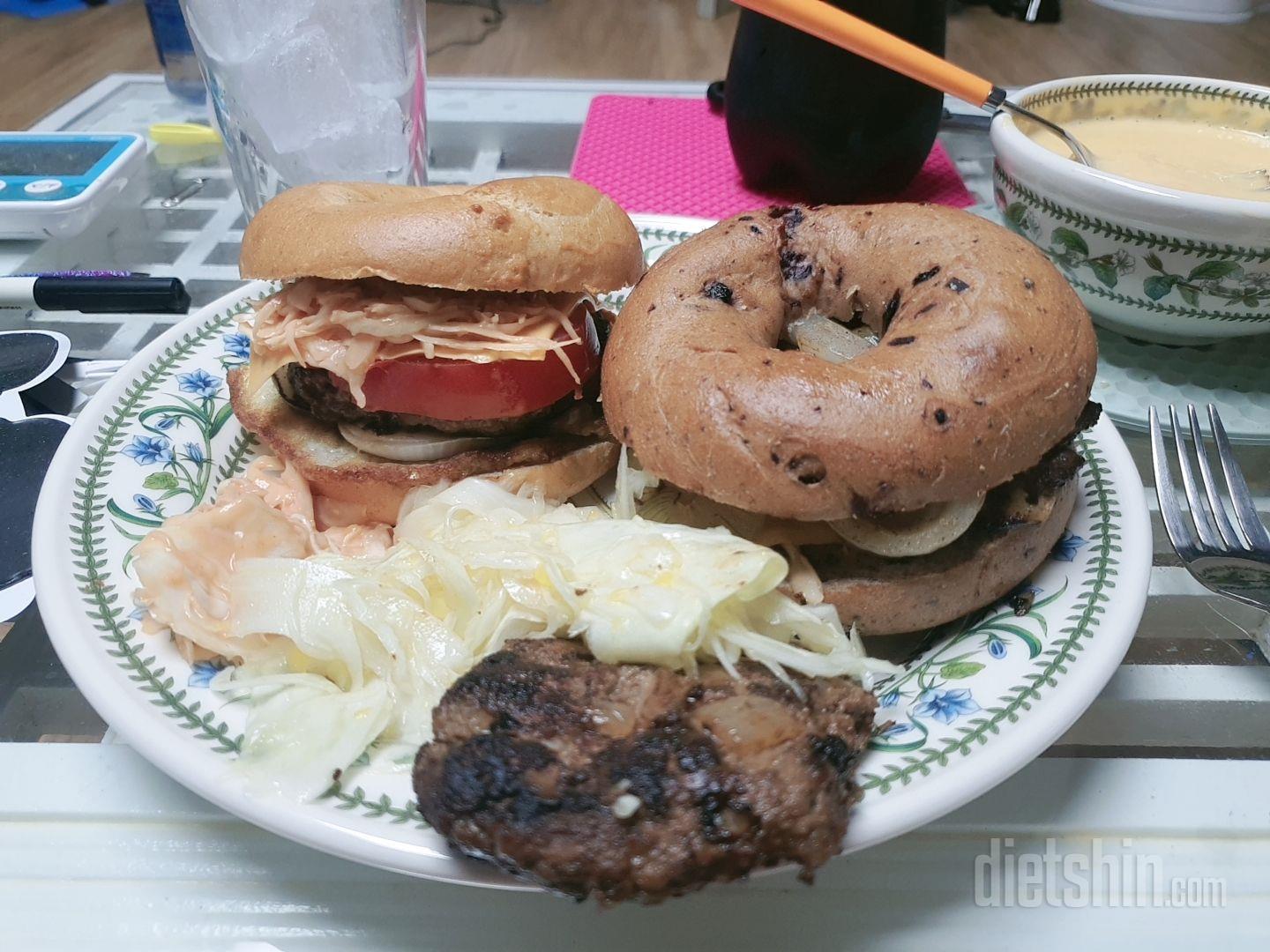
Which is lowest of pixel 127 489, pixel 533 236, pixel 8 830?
pixel 8 830

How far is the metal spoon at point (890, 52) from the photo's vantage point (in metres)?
2.03

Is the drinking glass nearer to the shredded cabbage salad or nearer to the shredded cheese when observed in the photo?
the shredded cheese

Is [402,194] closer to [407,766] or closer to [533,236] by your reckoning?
[533,236]

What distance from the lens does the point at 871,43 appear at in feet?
6.92

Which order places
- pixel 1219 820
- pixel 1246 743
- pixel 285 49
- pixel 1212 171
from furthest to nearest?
1. pixel 285 49
2. pixel 1212 171
3. pixel 1246 743
4. pixel 1219 820

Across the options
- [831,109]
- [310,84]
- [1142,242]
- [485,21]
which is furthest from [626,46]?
[1142,242]

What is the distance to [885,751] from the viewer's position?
1.15m

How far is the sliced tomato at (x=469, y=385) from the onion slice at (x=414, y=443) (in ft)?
0.16

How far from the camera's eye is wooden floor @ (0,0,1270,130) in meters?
4.27

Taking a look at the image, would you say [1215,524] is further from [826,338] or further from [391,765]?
[391,765]

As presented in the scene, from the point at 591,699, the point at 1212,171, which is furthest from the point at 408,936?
the point at 1212,171

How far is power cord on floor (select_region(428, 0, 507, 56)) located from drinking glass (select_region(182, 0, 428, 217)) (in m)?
2.42

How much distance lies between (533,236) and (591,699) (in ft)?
2.94

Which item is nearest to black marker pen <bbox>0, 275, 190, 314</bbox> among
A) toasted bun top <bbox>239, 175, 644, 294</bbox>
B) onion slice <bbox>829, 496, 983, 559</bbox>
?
toasted bun top <bbox>239, 175, 644, 294</bbox>
